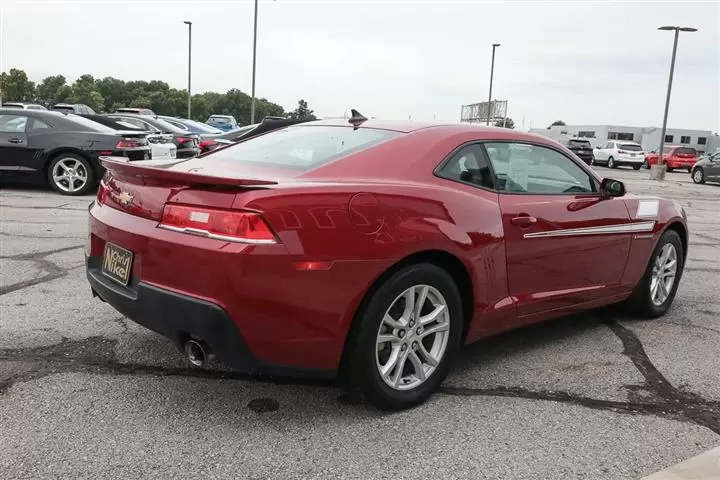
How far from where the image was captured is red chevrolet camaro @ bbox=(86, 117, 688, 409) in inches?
104

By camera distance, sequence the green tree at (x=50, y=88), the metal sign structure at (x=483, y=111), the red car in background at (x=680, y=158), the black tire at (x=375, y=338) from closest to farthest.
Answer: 1. the black tire at (x=375, y=338)
2. the red car in background at (x=680, y=158)
3. the metal sign structure at (x=483, y=111)
4. the green tree at (x=50, y=88)

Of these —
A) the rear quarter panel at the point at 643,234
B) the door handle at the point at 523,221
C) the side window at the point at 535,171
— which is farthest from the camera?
the rear quarter panel at the point at 643,234

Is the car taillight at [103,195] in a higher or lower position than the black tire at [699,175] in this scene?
higher

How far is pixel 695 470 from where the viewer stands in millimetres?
2648

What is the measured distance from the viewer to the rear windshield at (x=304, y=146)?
3279mm

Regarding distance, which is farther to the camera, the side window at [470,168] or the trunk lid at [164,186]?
the side window at [470,168]

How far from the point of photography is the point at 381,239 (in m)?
2.86

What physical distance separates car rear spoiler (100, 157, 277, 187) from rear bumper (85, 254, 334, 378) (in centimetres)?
49

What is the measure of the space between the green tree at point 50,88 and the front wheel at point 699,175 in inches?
3667

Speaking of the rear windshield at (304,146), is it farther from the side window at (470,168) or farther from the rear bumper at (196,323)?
the rear bumper at (196,323)

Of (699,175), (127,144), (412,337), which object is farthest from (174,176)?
(699,175)

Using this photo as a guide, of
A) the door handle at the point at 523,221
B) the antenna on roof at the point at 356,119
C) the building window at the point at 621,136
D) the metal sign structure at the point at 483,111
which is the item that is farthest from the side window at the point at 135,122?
the building window at the point at 621,136

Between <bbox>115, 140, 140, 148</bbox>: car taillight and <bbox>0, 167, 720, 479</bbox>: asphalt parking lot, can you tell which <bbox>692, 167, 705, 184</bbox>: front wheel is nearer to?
<bbox>115, 140, 140, 148</bbox>: car taillight

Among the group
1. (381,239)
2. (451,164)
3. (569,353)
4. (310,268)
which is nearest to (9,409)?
(310,268)
